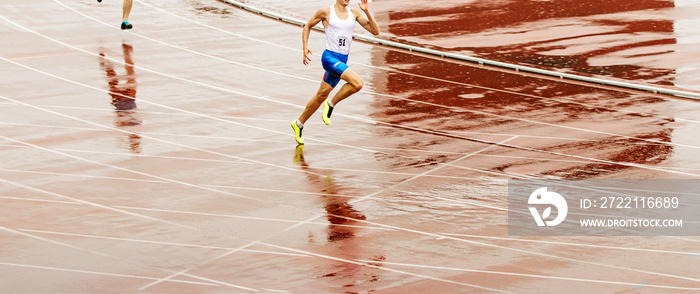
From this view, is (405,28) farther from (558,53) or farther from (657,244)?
(657,244)

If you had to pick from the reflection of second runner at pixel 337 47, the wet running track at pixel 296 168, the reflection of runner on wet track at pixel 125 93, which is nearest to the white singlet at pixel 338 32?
the reflection of second runner at pixel 337 47

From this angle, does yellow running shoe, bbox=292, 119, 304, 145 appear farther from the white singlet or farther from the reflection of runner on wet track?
the reflection of runner on wet track

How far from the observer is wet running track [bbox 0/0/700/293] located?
7390mm

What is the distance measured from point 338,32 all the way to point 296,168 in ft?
5.53

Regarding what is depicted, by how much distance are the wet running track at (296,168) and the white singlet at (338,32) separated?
105 cm

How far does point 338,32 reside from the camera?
11.1 meters

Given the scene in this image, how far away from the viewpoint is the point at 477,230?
27.3ft

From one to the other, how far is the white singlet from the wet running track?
41.3 inches

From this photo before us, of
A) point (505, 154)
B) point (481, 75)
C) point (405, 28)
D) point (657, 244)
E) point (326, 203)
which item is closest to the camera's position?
point (657, 244)

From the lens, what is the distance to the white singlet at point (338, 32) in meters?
11.0

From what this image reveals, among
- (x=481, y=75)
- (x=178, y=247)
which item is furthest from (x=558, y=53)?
(x=178, y=247)

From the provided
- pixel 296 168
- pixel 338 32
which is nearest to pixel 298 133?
pixel 296 168

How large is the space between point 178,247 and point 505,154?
4090mm

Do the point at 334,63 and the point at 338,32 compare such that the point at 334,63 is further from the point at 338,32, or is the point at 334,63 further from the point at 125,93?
the point at 125,93
